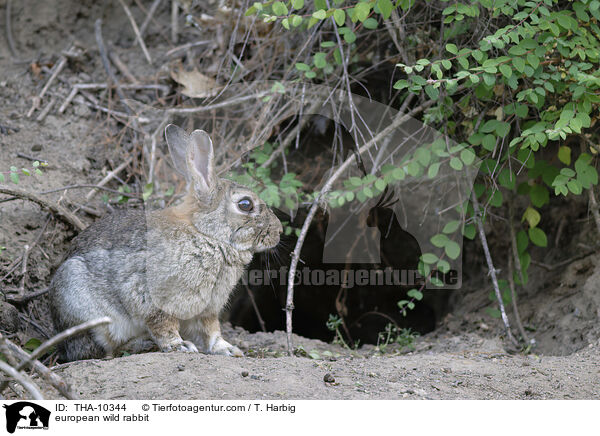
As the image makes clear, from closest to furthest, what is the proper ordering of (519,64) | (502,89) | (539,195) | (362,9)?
(362,9), (519,64), (502,89), (539,195)

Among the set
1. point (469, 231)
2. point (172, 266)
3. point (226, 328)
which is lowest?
point (226, 328)

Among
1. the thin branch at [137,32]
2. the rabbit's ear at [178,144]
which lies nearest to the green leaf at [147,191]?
the rabbit's ear at [178,144]

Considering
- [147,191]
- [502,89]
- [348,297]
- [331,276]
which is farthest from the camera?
[348,297]

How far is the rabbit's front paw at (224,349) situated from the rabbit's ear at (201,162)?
3.49ft

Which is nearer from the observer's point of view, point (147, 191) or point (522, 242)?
point (522, 242)

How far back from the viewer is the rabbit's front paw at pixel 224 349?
4.29 m

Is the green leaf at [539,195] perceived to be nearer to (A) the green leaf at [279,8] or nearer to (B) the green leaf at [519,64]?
(B) the green leaf at [519,64]

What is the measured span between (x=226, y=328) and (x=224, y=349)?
107 cm

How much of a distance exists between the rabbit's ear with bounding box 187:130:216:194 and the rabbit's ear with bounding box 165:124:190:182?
9 cm

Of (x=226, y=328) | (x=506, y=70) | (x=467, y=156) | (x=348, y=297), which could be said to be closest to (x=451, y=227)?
(x=467, y=156)

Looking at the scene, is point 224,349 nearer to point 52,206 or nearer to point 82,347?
point 82,347

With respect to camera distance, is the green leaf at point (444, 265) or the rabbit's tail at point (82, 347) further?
the green leaf at point (444, 265)

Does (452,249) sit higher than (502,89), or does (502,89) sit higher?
(502,89)
